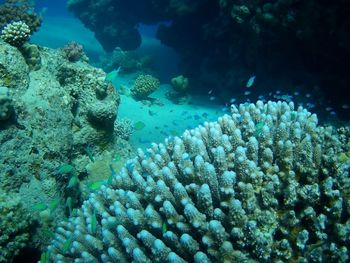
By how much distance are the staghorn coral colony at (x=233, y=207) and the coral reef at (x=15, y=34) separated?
12.6 ft

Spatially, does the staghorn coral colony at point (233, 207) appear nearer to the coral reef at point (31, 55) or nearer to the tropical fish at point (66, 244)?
the tropical fish at point (66, 244)

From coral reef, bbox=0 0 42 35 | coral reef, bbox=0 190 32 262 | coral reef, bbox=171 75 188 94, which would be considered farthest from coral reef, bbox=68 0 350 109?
coral reef, bbox=0 190 32 262

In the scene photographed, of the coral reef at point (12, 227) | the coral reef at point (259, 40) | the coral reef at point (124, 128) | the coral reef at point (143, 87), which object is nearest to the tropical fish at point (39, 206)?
the coral reef at point (12, 227)

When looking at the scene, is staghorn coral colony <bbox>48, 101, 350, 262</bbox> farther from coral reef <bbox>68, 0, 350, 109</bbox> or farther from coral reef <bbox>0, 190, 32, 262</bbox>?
coral reef <bbox>68, 0, 350, 109</bbox>

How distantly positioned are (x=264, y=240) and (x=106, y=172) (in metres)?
4.22

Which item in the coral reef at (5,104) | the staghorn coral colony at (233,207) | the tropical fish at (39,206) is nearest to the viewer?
the staghorn coral colony at (233,207)

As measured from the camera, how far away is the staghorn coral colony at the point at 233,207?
2.95 metres

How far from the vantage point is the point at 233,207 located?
3.00 meters

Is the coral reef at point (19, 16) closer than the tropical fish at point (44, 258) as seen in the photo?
No

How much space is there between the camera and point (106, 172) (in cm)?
642

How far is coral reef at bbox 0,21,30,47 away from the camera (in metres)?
5.90

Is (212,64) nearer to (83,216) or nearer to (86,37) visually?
(83,216)

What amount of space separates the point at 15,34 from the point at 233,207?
17.6ft

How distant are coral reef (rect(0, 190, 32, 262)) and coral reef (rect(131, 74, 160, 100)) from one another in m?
9.78
